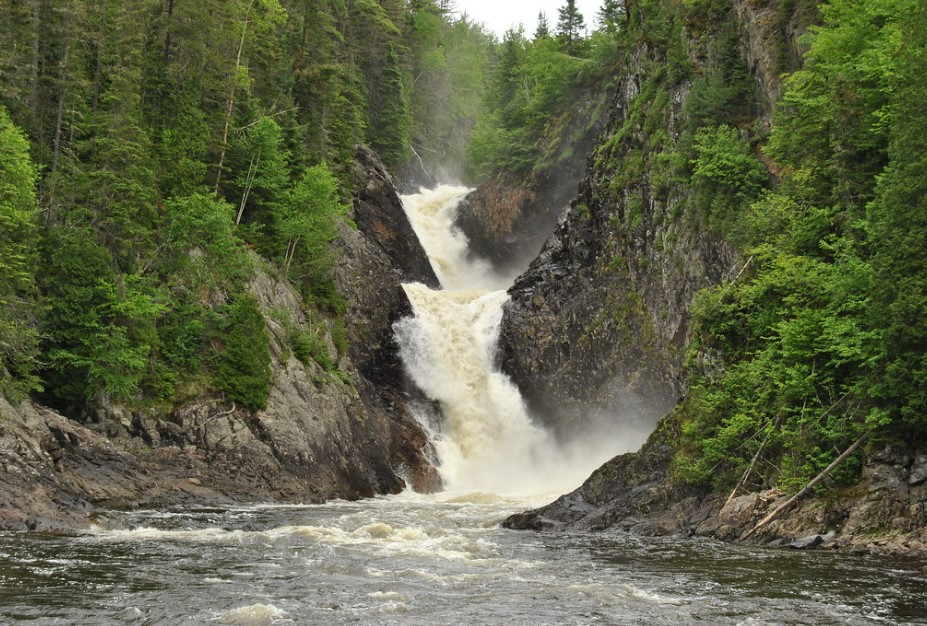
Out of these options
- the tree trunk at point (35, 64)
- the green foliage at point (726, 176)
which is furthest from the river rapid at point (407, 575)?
the tree trunk at point (35, 64)

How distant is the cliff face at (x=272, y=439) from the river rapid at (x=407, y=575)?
197cm

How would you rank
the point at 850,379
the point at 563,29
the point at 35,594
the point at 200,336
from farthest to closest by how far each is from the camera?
the point at 563,29
the point at 200,336
the point at 850,379
the point at 35,594

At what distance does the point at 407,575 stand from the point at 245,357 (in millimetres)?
19123

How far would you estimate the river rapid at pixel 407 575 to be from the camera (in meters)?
12.8

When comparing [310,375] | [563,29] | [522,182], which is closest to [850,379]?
[310,375]

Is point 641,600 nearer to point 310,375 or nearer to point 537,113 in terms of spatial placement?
point 310,375

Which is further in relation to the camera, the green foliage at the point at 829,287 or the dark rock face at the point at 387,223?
the dark rock face at the point at 387,223

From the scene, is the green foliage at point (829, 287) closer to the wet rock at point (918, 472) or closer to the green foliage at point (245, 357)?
the wet rock at point (918, 472)

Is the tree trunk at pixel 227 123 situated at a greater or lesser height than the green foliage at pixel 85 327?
greater

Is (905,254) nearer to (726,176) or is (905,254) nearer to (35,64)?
(726,176)

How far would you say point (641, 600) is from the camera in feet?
46.0

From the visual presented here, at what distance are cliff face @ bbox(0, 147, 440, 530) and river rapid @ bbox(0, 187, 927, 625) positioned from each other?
197 cm

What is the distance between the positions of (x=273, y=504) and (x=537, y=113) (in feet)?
136

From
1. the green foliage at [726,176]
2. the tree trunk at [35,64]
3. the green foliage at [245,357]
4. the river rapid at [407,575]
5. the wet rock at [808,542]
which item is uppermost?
the tree trunk at [35,64]
